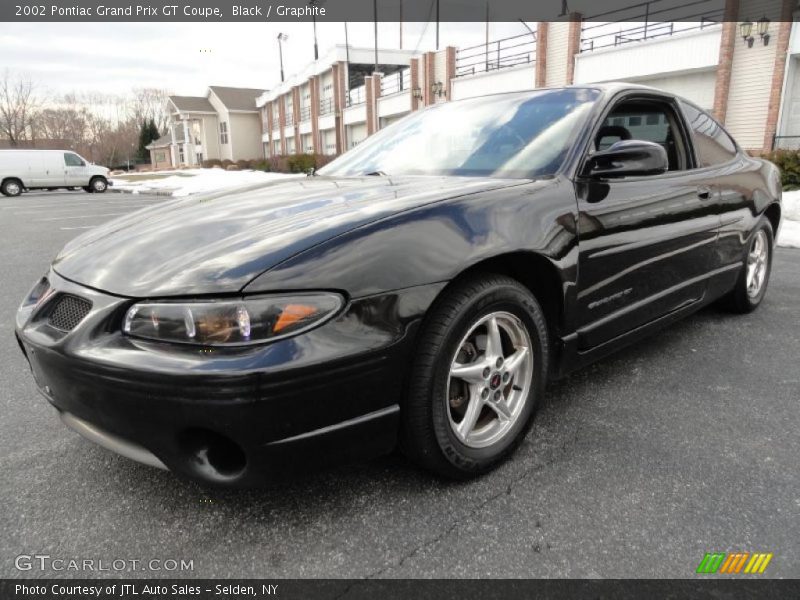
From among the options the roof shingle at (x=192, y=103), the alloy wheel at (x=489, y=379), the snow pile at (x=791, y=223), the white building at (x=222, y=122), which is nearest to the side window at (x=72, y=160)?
the snow pile at (x=791, y=223)

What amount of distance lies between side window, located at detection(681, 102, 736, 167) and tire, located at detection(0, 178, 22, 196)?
91.4 ft

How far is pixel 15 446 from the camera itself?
236 centimetres

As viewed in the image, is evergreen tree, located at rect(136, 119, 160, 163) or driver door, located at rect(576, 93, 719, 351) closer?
driver door, located at rect(576, 93, 719, 351)

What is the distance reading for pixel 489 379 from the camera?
6.78 feet

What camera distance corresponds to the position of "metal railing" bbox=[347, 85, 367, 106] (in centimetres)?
3488

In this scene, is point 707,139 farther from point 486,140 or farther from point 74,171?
point 74,171

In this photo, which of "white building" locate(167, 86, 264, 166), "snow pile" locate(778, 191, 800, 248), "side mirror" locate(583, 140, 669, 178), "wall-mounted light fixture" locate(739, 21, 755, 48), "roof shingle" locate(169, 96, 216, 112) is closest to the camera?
"side mirror" locate(583, 140, 669, 178)

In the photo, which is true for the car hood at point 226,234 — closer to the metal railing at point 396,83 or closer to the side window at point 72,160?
the side window at point 72,160

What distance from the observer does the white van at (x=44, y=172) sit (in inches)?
955

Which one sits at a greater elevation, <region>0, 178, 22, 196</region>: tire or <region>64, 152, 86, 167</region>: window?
<region>64, 152, 86, 167</region>: window

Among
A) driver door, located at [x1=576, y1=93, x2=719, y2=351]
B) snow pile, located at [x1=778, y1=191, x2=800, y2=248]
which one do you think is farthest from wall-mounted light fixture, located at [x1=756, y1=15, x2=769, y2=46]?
driver door, located at [x1=576, y1=93, x2=719, y2=351]

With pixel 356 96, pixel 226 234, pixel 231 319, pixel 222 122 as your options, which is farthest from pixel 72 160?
pixel 222 122

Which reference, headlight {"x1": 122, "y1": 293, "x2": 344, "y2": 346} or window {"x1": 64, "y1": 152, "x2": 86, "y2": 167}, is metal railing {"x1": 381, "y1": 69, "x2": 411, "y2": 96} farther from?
headlight {"x1": 122, "y1": 293, "x2": 344, "y2": 346}
